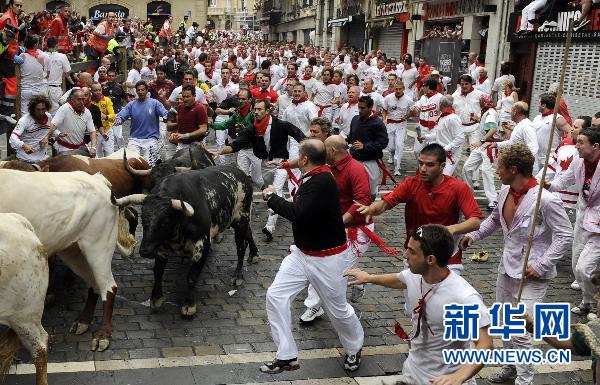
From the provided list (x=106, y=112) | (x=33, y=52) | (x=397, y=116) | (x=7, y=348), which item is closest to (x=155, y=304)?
(x=7, y=348)

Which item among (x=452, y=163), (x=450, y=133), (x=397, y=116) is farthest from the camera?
(x=397, y=116)

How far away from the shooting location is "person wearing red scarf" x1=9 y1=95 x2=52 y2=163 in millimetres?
9519

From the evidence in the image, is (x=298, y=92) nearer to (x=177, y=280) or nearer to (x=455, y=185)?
(x=177, y=280)

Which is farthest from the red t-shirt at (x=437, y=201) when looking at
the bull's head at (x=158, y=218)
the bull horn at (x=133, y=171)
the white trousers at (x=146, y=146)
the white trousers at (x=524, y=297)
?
the white trousers at (x=146, y=146)

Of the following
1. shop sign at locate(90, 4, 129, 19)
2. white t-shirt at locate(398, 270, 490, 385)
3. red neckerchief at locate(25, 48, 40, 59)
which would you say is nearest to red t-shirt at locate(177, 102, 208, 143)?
red neckerchief at locate(25, 48, 40, 59)

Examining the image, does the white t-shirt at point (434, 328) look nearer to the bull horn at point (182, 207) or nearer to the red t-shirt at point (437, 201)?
the red t-shirt at point (437, 201)

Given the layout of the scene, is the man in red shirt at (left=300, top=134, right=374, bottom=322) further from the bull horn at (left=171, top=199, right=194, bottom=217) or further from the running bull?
the running bull

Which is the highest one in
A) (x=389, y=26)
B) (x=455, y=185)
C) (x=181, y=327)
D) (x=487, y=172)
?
(x=389, y=26)

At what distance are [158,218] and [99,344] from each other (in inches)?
53.2

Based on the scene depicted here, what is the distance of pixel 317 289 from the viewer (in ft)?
19.6

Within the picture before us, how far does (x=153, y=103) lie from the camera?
1200 cm

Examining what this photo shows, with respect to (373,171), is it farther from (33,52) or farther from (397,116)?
(33,52)

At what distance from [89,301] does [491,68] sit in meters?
20.2

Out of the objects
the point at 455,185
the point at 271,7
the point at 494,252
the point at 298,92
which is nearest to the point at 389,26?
the point at 298,92
